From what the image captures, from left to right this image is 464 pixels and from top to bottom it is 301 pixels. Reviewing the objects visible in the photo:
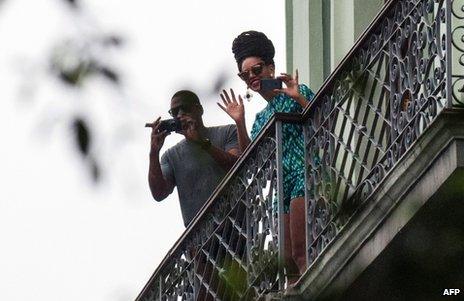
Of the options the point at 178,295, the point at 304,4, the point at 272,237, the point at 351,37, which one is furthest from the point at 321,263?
the point at 304,4

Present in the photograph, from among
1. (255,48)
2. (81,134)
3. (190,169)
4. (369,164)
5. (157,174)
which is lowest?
(81,134)

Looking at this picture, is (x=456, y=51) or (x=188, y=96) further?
(x=456, y=51)

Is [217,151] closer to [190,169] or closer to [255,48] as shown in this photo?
[255,48]

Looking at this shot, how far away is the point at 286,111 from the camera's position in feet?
44.6

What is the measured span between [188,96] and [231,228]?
24.3 feet

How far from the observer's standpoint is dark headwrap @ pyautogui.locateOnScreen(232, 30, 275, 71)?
13.3m

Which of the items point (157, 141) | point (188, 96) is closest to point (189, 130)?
point (157, 141)

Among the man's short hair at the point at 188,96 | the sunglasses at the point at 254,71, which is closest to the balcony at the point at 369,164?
the sunglasses at the point at 254,71

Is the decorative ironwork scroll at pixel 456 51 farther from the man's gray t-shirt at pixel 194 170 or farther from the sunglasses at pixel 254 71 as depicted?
the man's gray t-shirt at pixel 194 170

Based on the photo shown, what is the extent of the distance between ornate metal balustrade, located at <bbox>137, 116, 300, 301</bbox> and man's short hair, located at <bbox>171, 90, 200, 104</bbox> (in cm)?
536

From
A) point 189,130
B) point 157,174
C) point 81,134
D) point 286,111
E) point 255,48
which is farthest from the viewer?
point 157,174

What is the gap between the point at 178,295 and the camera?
15.2 meters

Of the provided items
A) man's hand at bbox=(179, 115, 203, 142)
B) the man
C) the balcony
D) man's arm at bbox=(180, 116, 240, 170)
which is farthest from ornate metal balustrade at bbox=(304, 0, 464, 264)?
man's hand at bbox=(179, 115, 203, 142)

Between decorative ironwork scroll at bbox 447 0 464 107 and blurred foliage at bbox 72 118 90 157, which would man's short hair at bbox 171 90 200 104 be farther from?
decorative ironwork scroll at bbox 447 0 464 107
